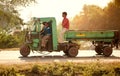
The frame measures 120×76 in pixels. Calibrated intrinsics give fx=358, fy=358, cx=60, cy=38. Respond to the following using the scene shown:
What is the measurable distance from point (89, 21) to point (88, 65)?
5690cm

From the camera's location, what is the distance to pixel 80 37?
19.5 meters

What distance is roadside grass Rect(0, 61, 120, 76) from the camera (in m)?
11.4

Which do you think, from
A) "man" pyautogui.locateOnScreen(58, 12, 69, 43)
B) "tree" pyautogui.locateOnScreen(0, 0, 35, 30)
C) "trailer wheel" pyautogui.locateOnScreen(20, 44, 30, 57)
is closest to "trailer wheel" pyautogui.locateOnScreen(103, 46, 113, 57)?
"man" pyautogui.locateOnScreen(58, 12, 69, 43)

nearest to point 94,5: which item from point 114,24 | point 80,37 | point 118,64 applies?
point 114,24

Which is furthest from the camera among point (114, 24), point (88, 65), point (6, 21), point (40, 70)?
point (114, 24)

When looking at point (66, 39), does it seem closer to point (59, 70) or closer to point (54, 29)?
point (54, 29)

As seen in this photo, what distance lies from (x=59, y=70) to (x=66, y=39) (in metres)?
7.72

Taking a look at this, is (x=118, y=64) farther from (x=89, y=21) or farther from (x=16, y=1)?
(x=89, y=21)

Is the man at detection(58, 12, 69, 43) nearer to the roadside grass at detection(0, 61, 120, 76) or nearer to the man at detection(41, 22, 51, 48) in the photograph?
the man at detection(41, 22, 51, 48)

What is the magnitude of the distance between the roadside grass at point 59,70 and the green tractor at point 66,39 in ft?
20.9

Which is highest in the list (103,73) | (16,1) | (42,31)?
(16,1)

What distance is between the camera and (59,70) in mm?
11680

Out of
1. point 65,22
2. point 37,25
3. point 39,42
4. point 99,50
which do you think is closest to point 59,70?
point 39,42

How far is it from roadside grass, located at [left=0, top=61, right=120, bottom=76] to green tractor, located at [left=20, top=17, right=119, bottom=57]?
6.36 m
